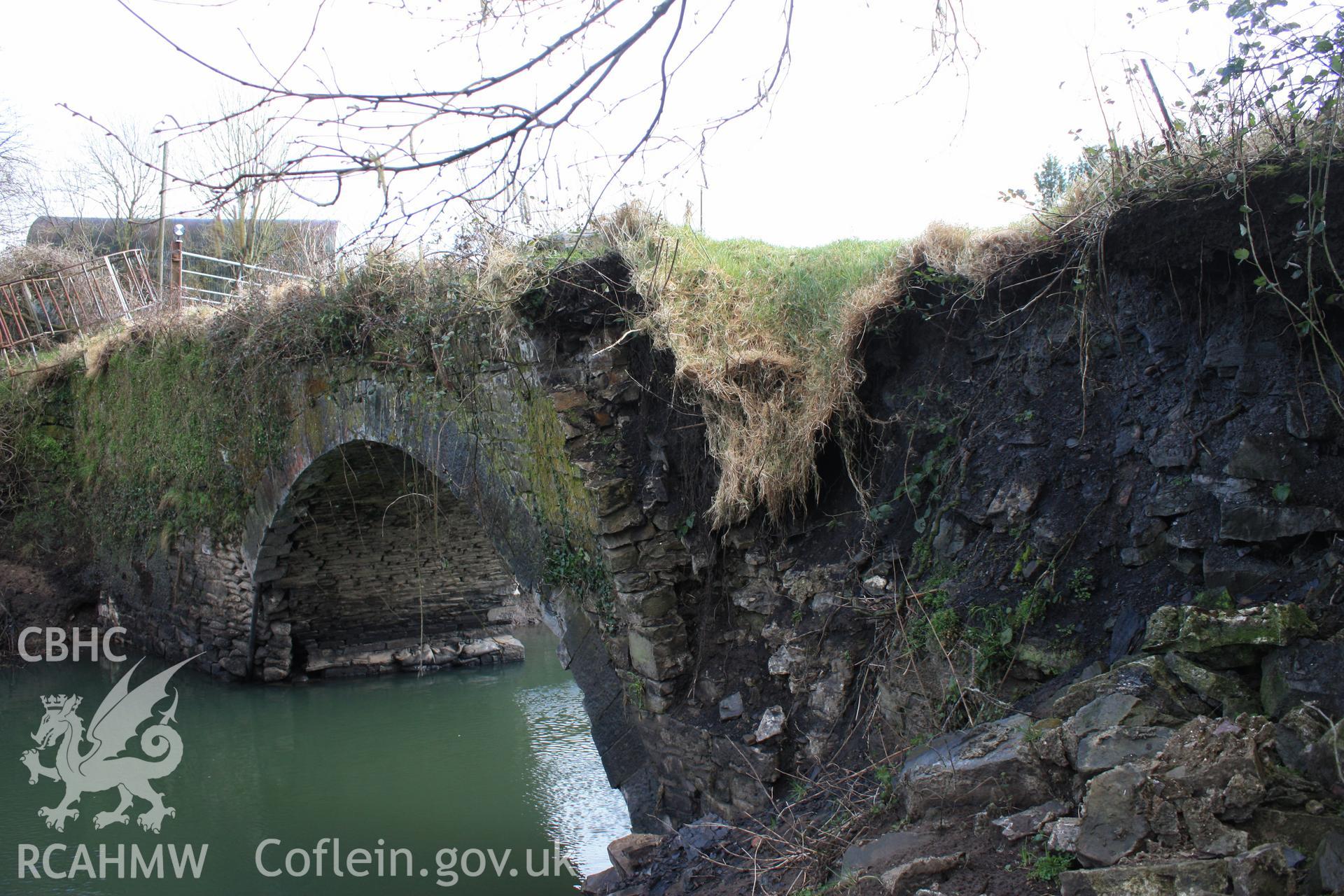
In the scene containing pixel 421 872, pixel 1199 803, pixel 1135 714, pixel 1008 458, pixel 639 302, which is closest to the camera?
pixel 1199 803

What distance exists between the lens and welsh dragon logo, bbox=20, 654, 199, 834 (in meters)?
6.33

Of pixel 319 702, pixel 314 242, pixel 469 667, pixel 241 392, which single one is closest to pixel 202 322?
pixel 241 392

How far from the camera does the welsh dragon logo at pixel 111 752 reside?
20.8ft

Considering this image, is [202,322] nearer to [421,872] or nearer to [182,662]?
[182,662]

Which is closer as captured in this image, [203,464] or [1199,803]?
[1199,803]

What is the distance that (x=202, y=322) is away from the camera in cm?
858

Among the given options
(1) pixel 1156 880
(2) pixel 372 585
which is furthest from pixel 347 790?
(1) pixel 1156 880

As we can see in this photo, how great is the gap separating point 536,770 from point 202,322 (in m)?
5.11

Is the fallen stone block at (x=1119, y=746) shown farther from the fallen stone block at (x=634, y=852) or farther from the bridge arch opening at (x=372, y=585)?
the bridge arch opening at (x=372, y=585)

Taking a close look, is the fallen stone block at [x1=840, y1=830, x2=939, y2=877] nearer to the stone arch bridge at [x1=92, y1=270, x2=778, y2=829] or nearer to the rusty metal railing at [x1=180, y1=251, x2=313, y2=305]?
the stone arch bridge at [x1=92, y1=270, x2=778, y2=829]

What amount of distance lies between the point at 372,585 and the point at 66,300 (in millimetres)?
6407

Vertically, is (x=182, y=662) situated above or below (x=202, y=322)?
below

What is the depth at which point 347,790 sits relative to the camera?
22.0 ft

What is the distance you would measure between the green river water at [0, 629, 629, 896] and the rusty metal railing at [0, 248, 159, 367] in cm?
428
